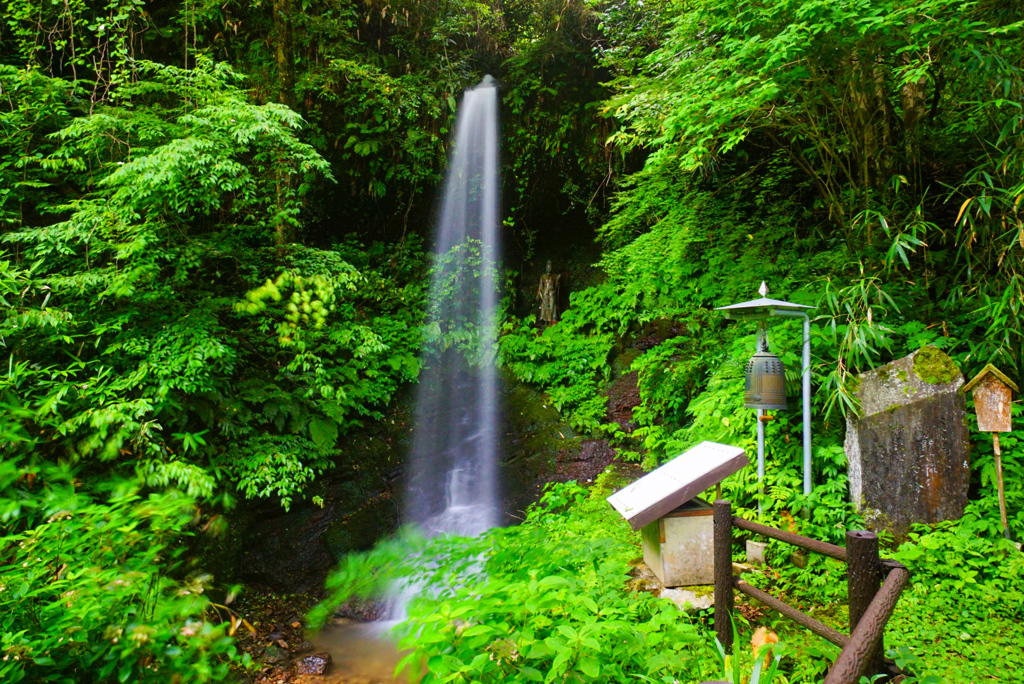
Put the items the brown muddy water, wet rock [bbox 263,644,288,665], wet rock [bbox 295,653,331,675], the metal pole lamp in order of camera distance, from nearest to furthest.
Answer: the metal pole lamp, the brown muddy water, wet rock [bbox 295,653,331,675], wet rock [bbox 263,644,288,665]

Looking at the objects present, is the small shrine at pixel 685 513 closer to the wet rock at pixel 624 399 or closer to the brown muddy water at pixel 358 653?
the brown muddy water at pixel 358 653

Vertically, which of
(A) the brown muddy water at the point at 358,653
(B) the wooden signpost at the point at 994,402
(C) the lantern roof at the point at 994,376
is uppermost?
(C) the lantern roof at the point at 994,376

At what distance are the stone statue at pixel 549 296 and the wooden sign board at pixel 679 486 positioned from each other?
5823 mm

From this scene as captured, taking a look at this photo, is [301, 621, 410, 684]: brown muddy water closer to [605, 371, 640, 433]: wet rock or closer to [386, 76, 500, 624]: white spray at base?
[386, 76, 500, 624]: white spray at base

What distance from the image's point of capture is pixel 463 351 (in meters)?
8.62

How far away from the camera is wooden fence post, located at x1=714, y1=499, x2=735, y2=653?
2.68 meters

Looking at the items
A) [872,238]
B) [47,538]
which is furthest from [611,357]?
[47,538]

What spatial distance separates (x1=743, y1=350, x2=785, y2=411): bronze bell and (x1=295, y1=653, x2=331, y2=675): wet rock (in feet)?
13.9

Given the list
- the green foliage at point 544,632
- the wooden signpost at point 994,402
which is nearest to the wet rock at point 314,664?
the green foliage at point 544,632

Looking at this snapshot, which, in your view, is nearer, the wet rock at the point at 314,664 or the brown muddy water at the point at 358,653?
the brown muddy water at the point at 358,653

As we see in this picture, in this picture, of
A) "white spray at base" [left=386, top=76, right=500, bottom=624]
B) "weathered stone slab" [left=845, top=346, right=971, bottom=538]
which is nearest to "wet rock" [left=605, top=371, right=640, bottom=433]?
"white spray at base" [left=386, top=76, right=500, bottom=624]

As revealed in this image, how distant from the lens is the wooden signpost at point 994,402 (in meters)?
3.88

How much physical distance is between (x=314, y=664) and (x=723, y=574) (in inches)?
147

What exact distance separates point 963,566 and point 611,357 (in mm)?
4577
